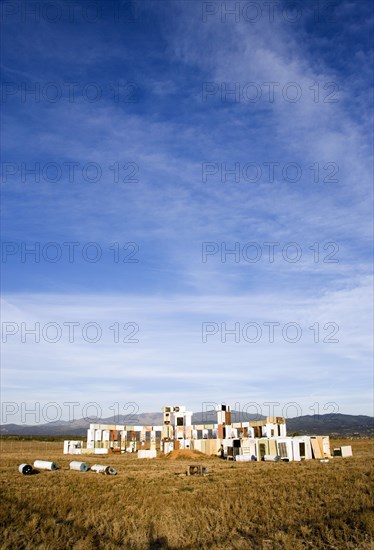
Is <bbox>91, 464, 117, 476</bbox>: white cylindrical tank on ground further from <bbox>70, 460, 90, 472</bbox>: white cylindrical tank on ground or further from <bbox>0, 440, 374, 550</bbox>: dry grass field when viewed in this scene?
<bbox>0, 440, 374, 550</bbox>: dry grass field

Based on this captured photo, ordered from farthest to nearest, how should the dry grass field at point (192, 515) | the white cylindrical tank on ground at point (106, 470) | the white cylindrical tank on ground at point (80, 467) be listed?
the white cylindrical tank on ground at point (80, 467) → the white cylindrical tank on ground at point (106, 470) → the dry grass field at point (192, 515)

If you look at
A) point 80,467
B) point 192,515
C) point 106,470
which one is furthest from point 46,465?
point 192,515

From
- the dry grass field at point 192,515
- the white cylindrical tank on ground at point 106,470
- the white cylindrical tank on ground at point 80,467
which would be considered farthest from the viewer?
the white cylindrical tank on ground at point 80,467

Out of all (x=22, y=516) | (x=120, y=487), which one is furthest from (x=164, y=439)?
(x=22, y=516)

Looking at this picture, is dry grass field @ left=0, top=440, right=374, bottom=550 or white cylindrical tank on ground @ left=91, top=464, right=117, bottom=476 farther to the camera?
white cylindrical tank on ground @ left=91, top=464, right=117, bottom=476

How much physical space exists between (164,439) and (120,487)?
3997 cm

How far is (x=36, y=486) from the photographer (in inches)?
961

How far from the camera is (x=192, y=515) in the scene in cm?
1622

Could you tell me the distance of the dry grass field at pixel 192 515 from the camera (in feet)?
41.4

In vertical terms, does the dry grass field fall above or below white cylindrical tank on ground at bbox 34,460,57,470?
above

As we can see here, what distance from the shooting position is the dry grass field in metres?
12.6

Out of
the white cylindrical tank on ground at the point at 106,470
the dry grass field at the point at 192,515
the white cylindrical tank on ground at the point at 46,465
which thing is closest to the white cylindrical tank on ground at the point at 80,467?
the white cylindrical tank on ground at the point at 106,470

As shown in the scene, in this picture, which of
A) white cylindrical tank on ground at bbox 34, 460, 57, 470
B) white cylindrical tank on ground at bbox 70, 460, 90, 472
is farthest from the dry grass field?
white cylindrical tank on ground at bbox 34, 460, 57, 470

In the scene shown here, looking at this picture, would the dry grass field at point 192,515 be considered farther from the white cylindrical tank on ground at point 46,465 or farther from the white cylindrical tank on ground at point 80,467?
the white cylindrical tank on ground at point 46,465
